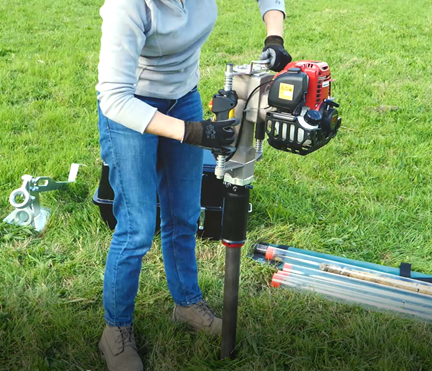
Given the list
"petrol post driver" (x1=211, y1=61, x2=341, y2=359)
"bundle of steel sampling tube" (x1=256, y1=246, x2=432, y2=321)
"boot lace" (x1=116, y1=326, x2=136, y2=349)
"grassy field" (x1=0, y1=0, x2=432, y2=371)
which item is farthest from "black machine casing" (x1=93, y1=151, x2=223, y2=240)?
"petrol post driver" (x1=211, y1=61, x2=341, y2=359)

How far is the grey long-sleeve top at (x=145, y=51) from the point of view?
6.29ft

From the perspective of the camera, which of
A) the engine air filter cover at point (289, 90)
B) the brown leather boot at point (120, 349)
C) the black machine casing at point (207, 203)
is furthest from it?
the black machine casing at point (207, 203)

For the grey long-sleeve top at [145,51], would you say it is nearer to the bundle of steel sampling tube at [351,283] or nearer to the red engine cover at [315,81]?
the red engine cover at [315,81]

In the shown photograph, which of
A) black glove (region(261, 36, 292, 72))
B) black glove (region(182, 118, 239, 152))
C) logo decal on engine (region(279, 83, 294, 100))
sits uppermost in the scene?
black glove (region(261, 36, 292, 72))

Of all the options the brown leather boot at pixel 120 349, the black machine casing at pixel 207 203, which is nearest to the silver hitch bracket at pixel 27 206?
the black machine casing at pixel 207 203

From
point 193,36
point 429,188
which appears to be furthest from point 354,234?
point 193,36

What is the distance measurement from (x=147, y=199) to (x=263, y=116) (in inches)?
24.2

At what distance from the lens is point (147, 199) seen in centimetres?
231

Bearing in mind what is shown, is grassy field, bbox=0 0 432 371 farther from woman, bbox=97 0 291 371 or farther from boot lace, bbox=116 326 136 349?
Answer: woman, bbox=97 0 291 371

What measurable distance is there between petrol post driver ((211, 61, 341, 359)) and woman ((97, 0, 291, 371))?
14 cm

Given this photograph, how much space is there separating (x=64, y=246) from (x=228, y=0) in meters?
11.0

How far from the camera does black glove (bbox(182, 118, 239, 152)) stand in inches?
77.7

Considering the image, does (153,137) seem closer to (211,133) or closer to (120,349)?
(211,133)

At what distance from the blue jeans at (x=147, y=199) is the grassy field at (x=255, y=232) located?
13.4 inches
